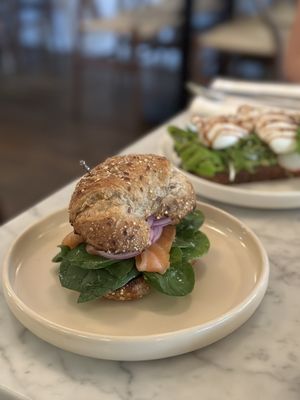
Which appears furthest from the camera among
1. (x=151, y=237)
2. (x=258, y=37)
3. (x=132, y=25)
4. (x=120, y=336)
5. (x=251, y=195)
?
(x=132, y=25)

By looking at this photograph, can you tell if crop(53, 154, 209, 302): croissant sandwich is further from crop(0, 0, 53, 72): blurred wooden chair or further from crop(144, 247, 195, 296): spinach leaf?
crop(0, 0, 53, 72): blurred wooden chair

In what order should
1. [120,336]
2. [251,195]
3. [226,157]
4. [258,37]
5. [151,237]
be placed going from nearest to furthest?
[120,336] → [151,237] → [251,195] → [226,157] → [258,37]

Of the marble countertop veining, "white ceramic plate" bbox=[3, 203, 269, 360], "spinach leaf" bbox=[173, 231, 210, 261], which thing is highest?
"spinach leaf" bbox=[173, 231, 210, 261]

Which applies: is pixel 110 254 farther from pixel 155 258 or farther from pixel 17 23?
pixel 17 23

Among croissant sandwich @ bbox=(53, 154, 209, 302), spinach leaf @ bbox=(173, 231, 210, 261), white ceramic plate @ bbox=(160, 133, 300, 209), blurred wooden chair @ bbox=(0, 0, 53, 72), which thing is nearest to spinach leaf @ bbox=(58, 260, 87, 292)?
croissant sandwich @ bbox=(53, 154, 209, 302)

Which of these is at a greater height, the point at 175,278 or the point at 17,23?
the point at 175,278

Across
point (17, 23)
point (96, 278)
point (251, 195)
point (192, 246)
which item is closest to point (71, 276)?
point (96, 278)

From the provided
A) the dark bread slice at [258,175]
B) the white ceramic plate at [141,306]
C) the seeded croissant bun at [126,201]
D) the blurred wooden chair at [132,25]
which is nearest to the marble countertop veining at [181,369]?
the white ceramic plate at [141,306]

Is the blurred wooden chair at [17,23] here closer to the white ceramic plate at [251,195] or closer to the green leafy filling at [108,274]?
the white ceramic plate at [251,195]
